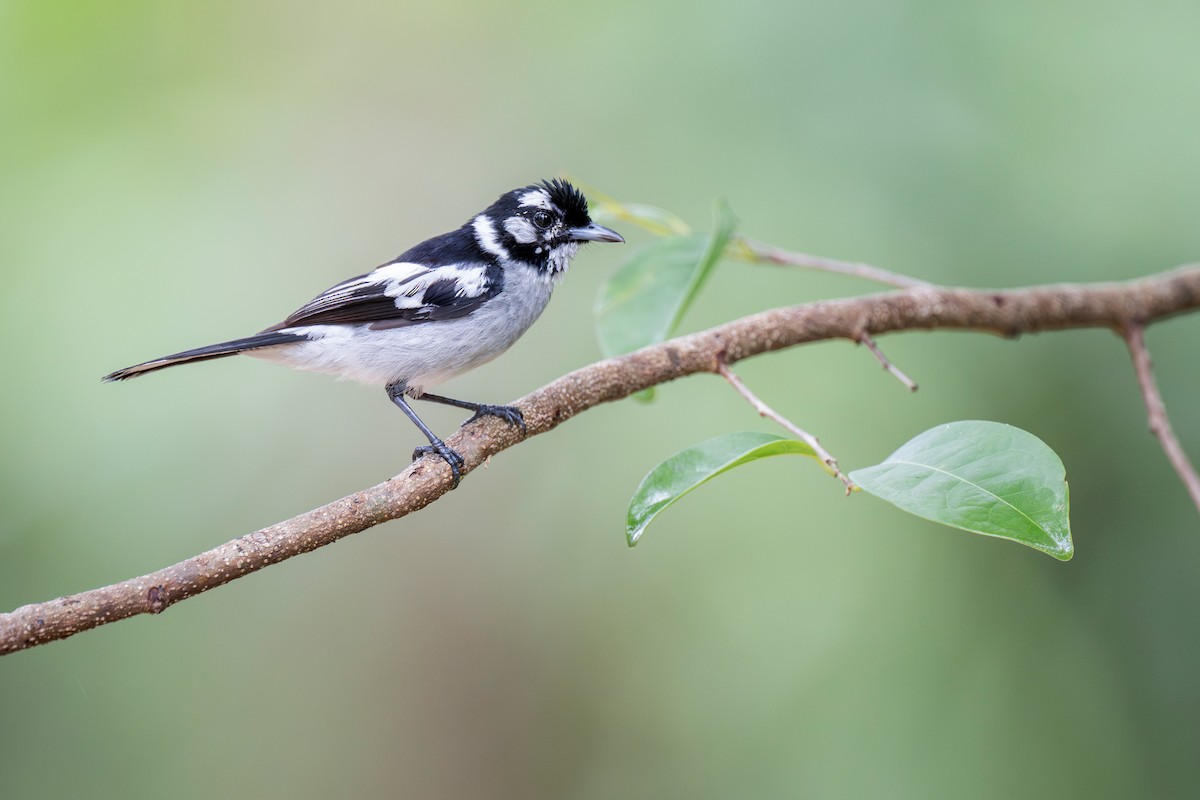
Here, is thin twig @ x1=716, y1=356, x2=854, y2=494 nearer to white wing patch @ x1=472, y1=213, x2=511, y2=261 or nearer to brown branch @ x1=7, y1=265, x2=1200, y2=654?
brown branch @ x1=7, y1=265, x2=1200, y2=654

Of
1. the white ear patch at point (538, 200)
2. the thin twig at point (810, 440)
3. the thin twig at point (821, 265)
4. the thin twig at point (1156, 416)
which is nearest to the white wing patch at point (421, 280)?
the white ear patch at point (538, 200)

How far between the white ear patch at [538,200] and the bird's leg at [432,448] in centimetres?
67

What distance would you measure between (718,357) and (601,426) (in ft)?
5.23

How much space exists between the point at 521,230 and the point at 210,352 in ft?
3.22

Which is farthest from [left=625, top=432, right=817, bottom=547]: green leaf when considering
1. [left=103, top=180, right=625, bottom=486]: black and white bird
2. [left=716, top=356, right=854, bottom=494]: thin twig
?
[left=103, top=180, right=625, bottom=486]: black and white bird

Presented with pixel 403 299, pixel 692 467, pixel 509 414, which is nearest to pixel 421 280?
pixel 403 299

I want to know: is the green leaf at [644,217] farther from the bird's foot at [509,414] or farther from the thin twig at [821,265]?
the bird's foot at [509,414]

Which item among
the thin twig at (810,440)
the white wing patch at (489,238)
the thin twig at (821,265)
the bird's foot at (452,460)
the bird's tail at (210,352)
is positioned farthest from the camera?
the white wing patch at (489,238)

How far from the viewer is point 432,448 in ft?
7.43

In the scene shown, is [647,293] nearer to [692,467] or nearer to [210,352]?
[692,467]

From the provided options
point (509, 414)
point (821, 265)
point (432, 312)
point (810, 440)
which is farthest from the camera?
point (432, 312)

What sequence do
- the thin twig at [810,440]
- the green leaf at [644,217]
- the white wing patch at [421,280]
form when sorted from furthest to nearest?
1. the white wing patch at [421,280]
2. the green leaf at [644,217]
3. the thin twig at [810,440]

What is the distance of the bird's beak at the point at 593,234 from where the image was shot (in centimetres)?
287

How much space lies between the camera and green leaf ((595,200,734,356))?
2461mm
